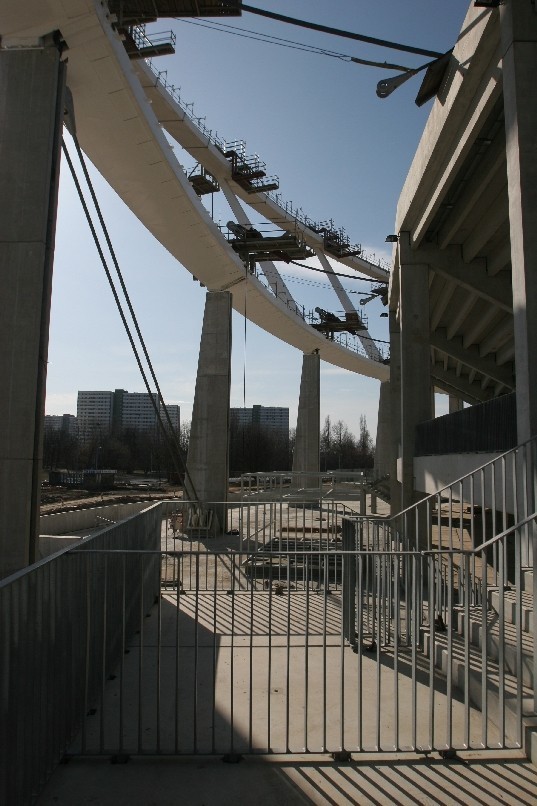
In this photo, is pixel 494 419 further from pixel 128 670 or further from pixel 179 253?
pixel 179 253

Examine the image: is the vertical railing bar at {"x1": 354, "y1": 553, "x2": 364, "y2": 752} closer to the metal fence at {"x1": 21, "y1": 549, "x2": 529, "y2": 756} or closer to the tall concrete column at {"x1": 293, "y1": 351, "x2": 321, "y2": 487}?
the metal fence at {"x1": 21, "y1": 549, "x2": 529, "y2": 756}

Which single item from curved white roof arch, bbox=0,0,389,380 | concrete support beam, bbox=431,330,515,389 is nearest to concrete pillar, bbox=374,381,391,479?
concrete support beam, bbox=431,330,515,389

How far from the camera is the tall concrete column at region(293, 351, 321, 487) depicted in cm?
3491

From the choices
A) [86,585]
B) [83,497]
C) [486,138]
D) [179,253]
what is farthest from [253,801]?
[83,497]

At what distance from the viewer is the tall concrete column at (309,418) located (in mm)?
34906

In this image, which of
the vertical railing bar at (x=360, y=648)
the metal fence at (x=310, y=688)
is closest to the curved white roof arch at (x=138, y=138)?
the metal fence at (x=310, y=688)

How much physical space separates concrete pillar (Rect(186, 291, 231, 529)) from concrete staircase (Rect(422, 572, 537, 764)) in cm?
1332

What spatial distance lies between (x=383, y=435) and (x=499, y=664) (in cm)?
3857

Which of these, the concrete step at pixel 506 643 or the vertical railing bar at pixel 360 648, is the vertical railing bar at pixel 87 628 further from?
the concrete step at pixel 506 643

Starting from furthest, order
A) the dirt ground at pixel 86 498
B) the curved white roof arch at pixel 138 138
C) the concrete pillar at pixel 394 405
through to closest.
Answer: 1. the dirt ground at pixel 86 498
2. the concrete pillar at pixel 394 405
3. the curved white roof arch at pixel 138 138

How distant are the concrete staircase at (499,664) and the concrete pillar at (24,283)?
191 inches

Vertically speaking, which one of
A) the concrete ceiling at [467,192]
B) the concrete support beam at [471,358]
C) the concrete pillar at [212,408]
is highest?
the concrete ceiling at [467,192]

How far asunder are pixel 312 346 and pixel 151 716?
2998 centimetres

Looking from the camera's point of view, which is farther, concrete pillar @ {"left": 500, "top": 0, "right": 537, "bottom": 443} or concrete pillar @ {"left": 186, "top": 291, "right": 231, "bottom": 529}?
concrete pillar @ {"left": 186, "top": 291, "right": 231, "bottom": 529}
